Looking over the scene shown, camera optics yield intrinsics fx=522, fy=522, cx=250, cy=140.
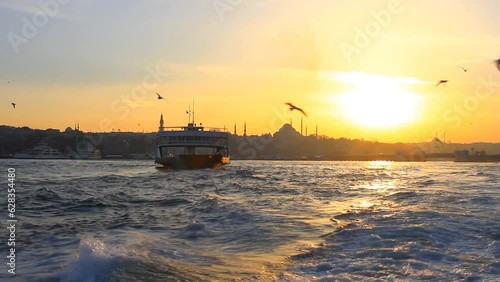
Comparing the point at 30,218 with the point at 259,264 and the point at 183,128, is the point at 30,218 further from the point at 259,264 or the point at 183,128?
the point at 183,128

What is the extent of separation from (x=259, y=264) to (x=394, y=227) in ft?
16.3

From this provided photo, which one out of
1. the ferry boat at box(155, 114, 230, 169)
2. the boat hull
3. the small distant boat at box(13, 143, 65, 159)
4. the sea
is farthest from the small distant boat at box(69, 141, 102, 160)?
the sea

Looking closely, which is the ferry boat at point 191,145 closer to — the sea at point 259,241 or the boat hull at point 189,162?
the boat hull at point 189,162

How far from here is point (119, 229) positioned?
14188 mm

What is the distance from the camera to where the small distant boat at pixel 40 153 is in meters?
156

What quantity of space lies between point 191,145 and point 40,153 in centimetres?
10791

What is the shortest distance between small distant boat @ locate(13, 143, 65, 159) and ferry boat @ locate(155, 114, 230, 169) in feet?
308

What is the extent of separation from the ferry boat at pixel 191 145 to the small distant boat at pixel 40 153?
93.9m

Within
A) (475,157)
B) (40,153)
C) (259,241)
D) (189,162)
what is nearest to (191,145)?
(189,162)

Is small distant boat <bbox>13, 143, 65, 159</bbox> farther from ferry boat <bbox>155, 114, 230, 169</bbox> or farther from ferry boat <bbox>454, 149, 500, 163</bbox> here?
ferry boat <bbox>454, 149, 500, 163</bbox>

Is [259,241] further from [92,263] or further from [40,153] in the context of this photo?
[40,153]

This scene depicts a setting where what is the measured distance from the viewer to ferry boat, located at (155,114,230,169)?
65.1 metres

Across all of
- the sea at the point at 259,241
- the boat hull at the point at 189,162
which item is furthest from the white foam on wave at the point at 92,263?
the boat hull at the point at 189,162

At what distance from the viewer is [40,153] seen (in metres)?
162
